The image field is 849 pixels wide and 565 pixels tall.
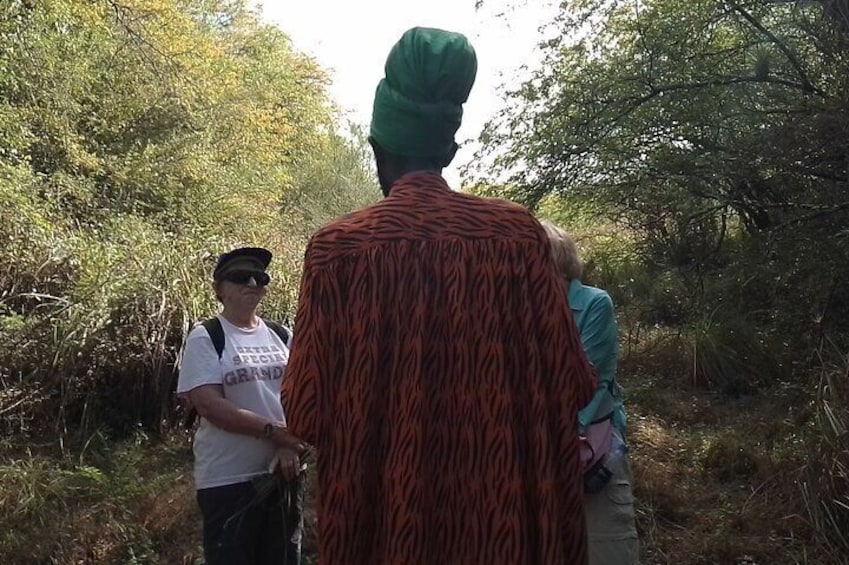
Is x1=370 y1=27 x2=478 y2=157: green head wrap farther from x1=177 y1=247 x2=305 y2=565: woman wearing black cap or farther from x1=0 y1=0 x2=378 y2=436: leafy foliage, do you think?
x1=0 y1=0 x2=378 y2=436: leafy foliage

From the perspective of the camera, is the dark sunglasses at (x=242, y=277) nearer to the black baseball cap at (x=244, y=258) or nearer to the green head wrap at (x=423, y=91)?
the black baseball cap at (x=244, y=258)

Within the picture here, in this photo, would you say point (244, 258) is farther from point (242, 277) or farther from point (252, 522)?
point (252, 522)

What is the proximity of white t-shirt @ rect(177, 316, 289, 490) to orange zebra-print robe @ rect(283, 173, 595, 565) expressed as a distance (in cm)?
142

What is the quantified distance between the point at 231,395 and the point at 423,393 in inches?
64.2

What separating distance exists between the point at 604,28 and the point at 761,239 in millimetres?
2734

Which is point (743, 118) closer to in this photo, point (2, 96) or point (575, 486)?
point (575, 486)

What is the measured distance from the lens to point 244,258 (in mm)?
3207

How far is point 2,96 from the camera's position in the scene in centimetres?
909

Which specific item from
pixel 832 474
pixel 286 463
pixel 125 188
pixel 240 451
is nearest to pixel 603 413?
pixel 286 463

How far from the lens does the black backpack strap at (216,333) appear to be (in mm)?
2967

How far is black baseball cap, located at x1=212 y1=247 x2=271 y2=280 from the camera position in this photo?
10.4ft

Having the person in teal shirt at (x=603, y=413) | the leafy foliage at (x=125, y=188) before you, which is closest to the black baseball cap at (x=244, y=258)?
the person in teal shirt at (x=603, y=413)

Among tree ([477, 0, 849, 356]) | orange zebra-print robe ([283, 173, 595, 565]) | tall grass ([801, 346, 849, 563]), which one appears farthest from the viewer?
tree ([477, 0, 849, 356])

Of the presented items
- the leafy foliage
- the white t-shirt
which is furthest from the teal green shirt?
the leafy foliage
